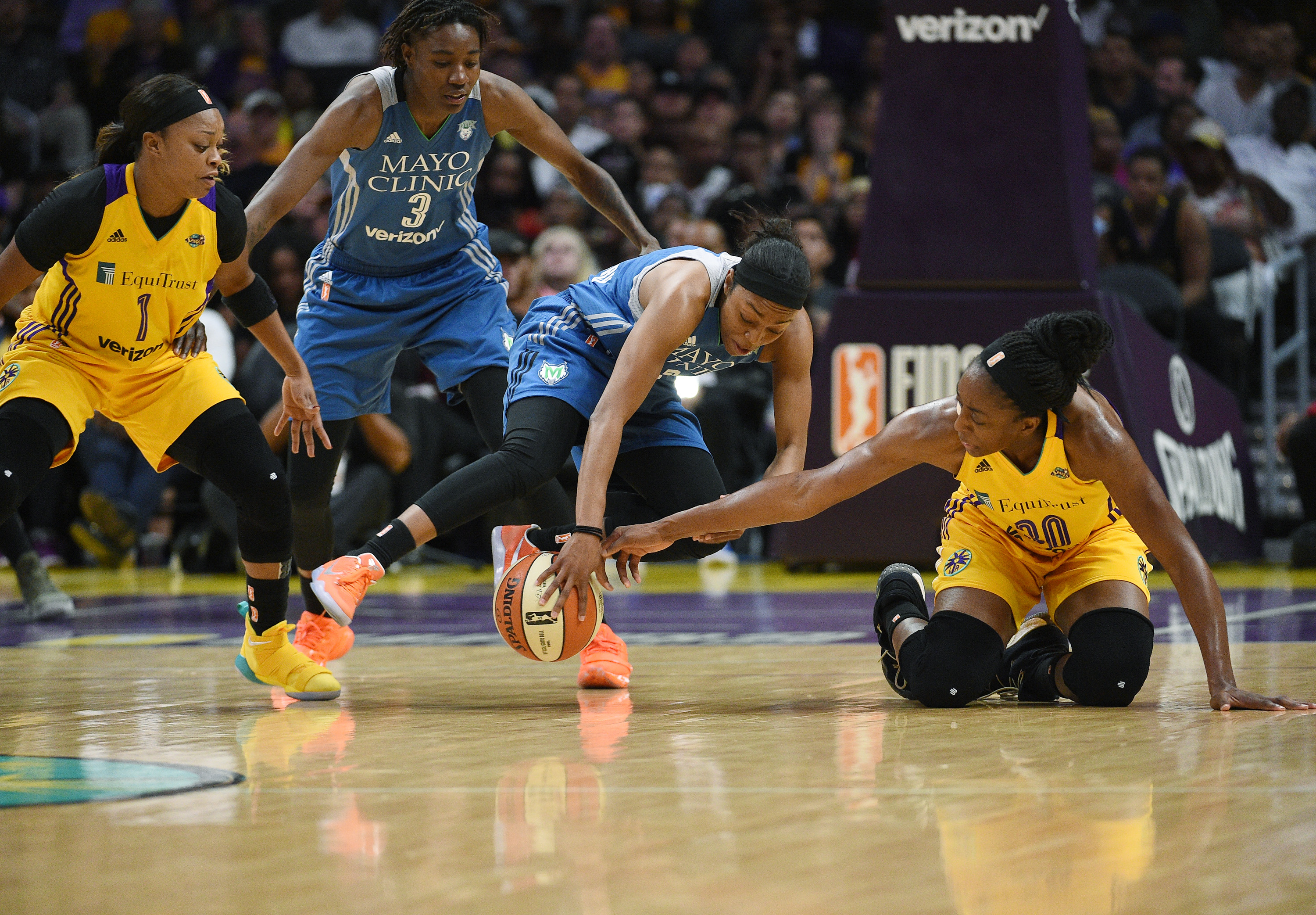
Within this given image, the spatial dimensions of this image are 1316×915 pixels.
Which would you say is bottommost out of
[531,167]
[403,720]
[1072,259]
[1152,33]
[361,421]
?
[403,720]

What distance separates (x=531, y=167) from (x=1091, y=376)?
5.75m

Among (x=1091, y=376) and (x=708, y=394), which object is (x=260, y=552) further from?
(x=708, y=394)

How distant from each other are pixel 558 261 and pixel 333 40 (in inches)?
203

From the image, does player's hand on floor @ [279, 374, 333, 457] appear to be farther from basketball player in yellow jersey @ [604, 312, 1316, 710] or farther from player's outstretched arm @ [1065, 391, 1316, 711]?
player's outstretched arm @ [1065, 391, 1316, 711]

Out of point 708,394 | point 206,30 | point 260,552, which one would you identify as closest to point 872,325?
point 708,394

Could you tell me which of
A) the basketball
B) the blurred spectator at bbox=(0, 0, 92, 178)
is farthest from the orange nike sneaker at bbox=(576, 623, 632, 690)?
the blurred spectator at bbox=(0, 0, 92, 178)

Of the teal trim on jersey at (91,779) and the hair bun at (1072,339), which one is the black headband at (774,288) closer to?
the hair bun at (1072,339)

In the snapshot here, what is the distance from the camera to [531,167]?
11547 millimetres

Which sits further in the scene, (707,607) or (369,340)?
(707,607)

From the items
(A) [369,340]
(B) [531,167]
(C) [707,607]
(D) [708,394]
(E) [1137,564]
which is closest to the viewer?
(E) [1137,564]

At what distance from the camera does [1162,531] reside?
336 cm

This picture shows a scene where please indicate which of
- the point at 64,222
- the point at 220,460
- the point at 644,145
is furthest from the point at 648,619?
the point at 644,145

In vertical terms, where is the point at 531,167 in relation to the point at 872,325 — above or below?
above

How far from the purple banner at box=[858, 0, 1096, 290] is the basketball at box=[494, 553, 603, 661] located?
4014 mm
